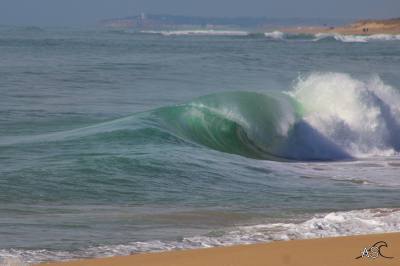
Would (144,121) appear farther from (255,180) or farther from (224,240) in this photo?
(224,240)

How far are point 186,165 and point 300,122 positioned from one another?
6.45m

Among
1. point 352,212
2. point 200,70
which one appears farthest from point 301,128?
point 200,70

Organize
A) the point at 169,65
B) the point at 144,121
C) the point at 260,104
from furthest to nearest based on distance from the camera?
the point at 169,65, the point at 260,104, the point at 144,121

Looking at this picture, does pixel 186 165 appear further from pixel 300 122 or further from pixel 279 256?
pixel 300 122

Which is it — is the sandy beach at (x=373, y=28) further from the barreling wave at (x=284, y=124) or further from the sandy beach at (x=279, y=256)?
the sandy beach at (x=279, y=256)

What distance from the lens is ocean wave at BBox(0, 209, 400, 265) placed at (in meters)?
6.77

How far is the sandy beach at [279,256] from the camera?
612 centimetres

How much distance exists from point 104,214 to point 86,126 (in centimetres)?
778

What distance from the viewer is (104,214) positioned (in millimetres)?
8773

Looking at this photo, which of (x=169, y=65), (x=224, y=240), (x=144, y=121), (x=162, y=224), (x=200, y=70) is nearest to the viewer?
→ (x=224, y=240)

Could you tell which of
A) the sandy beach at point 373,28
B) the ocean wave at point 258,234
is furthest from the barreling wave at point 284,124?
the sandy beach at point 373,28

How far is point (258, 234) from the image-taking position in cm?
770

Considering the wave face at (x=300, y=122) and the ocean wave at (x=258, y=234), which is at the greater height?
the wave face at (x=300, y=122)

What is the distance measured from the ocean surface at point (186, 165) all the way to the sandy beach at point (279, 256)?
0.57 m
